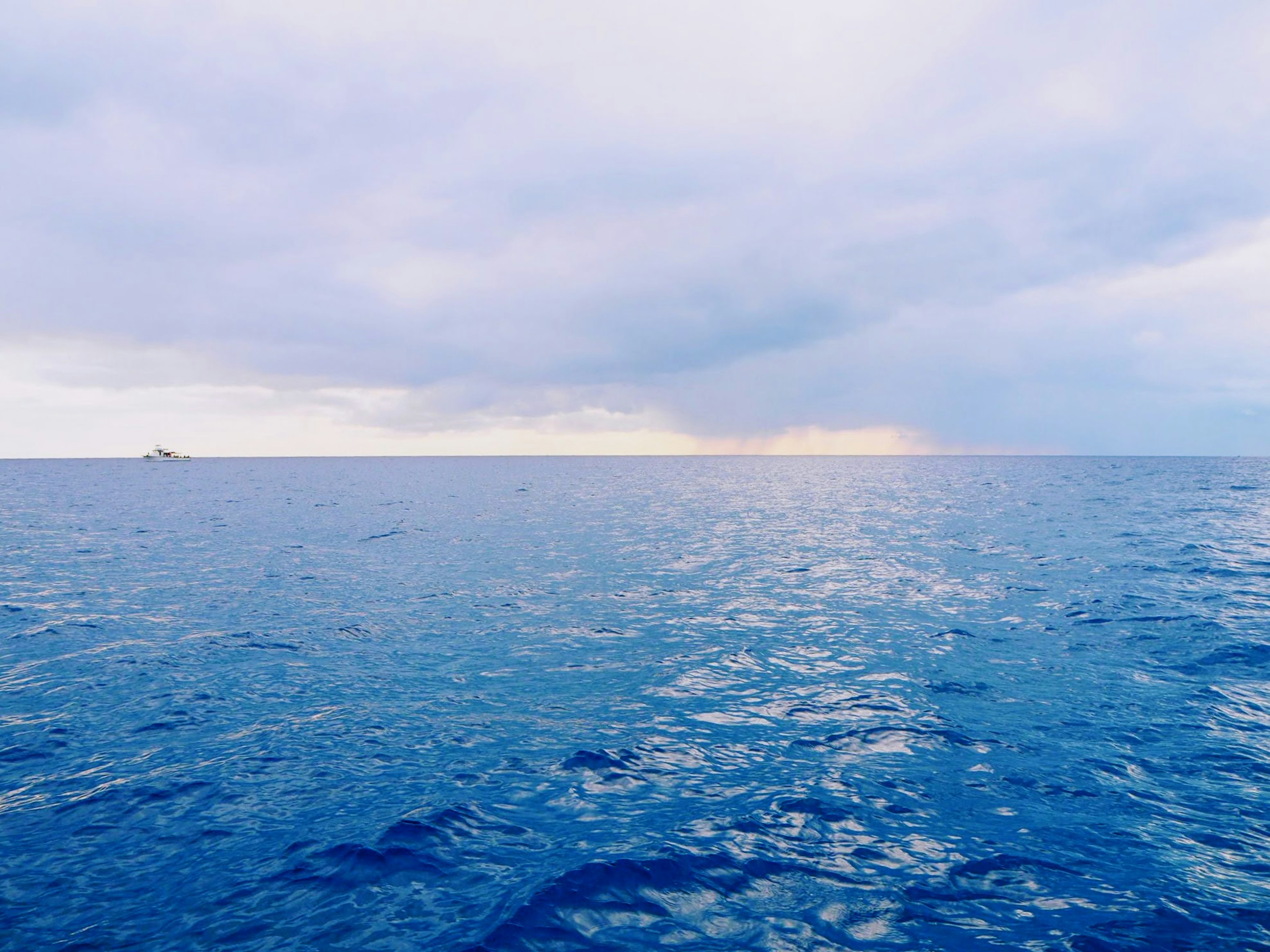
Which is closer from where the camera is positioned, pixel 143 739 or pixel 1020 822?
pixel 1020 822

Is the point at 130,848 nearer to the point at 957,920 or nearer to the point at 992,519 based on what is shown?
the point at 957,920

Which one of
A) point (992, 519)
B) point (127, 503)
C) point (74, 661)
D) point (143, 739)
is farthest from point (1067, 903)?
point (127, 503)

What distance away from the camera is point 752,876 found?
11195mm

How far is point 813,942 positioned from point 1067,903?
411 cm

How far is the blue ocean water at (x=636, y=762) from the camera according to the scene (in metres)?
10.4

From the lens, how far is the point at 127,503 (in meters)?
101

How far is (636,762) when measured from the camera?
1572 cm

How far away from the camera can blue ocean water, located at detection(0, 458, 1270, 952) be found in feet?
34.0

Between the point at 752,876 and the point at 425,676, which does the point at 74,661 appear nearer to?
the point at 425,676

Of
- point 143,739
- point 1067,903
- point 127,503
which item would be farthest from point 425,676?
point 127,503

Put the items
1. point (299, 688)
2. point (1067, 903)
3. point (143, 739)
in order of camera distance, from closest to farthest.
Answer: point (1067, 903), point (143, 739), point (299, 688)

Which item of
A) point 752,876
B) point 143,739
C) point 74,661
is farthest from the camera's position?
point 74,661

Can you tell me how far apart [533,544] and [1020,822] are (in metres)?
43.4

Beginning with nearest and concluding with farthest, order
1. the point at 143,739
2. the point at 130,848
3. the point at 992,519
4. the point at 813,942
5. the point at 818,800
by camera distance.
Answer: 1. the point at 813,942
2. the point at 130,848
3. the point at 818,800
4. the point at 143,739
5. the point at 992,519
